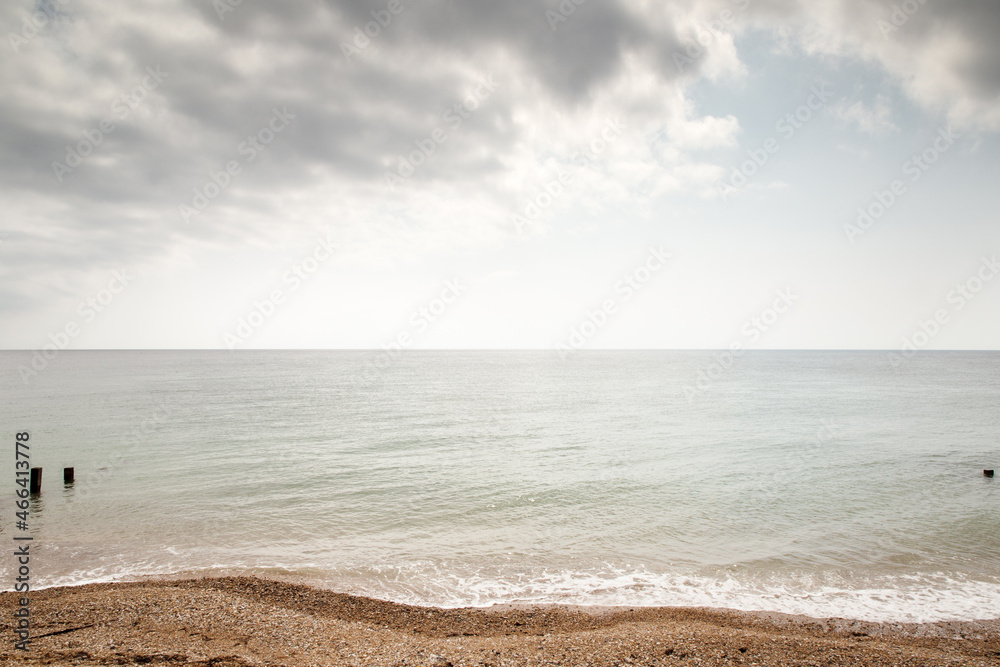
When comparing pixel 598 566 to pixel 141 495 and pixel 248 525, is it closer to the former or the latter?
pixel 248 525

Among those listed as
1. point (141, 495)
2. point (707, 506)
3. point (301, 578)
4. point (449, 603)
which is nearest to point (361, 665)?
point (449, 603)

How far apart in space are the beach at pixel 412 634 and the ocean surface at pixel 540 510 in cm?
92

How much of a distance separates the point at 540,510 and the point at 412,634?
9.02 m

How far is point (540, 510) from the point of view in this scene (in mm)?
18266

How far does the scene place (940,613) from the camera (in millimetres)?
11188

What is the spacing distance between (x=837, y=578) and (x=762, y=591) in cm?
248

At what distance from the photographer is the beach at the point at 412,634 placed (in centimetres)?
858

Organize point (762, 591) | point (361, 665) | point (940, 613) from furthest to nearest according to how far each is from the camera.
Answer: point (762, 591), point (940, 613), point (361, 665)

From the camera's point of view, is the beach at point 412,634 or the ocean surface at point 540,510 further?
the ocean surface at point 540,510

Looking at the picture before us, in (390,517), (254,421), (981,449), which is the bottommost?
(981,449)

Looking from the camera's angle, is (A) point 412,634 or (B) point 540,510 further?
(B) point 540,510

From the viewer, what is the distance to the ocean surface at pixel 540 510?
1271 centimetres

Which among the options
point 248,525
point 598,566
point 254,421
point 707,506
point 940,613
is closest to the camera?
point 940,613

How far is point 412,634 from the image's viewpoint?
9.93 meters
